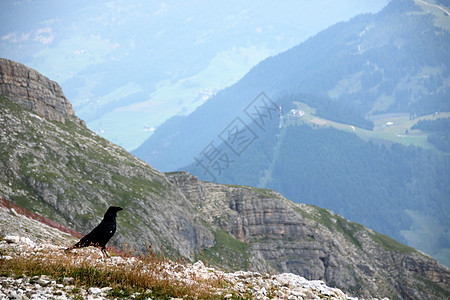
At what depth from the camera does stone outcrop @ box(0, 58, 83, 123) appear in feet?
297

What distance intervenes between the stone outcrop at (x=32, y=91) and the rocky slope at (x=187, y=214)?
157cm

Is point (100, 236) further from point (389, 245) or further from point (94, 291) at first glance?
point (389, 245)

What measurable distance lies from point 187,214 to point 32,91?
41807 millimetres

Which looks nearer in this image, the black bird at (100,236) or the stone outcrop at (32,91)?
the black bird at (100,236)

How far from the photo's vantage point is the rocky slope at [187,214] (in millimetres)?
74562

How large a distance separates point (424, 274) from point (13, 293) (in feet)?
489

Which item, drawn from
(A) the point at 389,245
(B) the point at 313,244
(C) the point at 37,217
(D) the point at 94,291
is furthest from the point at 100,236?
(A) the point at 389,245

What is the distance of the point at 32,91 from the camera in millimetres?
93812

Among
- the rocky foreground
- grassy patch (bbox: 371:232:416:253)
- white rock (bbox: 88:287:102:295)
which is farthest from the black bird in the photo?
grassy patch (bbox: 371:232:416:253)

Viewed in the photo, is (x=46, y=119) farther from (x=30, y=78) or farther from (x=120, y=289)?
(x=120, y=289)

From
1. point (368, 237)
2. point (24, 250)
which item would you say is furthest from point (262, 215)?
point (24, 250)

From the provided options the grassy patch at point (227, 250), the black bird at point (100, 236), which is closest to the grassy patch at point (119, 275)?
the black bird at point (100, 236)

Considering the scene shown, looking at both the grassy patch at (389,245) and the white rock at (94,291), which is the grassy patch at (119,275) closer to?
the white rock at (94,291)

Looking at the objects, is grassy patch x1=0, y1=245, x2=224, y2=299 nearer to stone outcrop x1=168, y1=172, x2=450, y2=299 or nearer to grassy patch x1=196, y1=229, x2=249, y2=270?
grassy patch x1=196, y1=229, x2=249, y2=270
